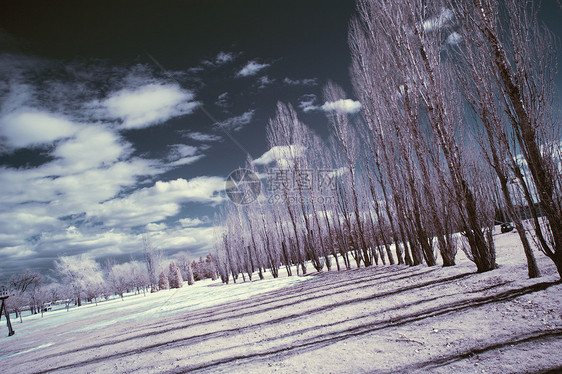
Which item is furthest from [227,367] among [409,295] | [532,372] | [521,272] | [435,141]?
[435,141]

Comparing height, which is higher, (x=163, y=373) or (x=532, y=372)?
(x=532, y=372)

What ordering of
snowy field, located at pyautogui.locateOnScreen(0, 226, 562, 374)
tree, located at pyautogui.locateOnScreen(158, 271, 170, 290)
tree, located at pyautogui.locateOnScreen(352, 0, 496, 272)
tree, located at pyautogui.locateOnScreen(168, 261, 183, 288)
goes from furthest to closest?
tree, located at pyautogui.locateOnScreen(158, 271, 170, 290), tree, located at pyautogui.locateOnScreen(168, 261, 183, 288), tree, located at pyautogui.locateOnScreen(352, 0, 496, 272), snowy field, located at pyautogui.locateOnScreen(0, 226, 562, 374)

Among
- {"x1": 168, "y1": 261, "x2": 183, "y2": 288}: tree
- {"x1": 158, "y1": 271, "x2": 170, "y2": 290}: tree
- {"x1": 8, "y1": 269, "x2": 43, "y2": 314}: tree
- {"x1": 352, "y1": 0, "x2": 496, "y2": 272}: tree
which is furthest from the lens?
{"x1": 158, "y1": 271, "x2": 170, "y2": 290}: tree

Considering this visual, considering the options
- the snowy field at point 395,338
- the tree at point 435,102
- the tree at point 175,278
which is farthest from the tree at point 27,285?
the tree at point 435,102

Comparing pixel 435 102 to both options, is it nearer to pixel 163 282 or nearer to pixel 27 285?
pixel 163 282

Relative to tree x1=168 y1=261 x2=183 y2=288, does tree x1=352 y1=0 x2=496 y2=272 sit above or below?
above

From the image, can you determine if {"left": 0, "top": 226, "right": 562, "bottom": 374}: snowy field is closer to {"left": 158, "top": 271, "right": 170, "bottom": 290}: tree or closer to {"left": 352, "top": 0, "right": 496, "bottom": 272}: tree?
{"left": 352, "top": 0, "right": 496, "bottom": 272}: tree

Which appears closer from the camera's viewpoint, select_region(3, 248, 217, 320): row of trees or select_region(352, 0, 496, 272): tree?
select_region(352, 0, 496, 272): tree

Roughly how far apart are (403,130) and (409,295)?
22.6 feet

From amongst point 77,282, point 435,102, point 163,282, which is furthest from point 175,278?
point 435,102

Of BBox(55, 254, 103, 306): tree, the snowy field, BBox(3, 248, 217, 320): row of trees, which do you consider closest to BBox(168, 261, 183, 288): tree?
BBox(3, 248, 217, 320): row of trees

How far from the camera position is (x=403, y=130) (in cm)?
1079

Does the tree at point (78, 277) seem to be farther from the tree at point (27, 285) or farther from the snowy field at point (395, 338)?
the snowy field at point (395, 338)

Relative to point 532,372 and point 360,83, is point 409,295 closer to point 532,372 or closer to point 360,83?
point 532,372
